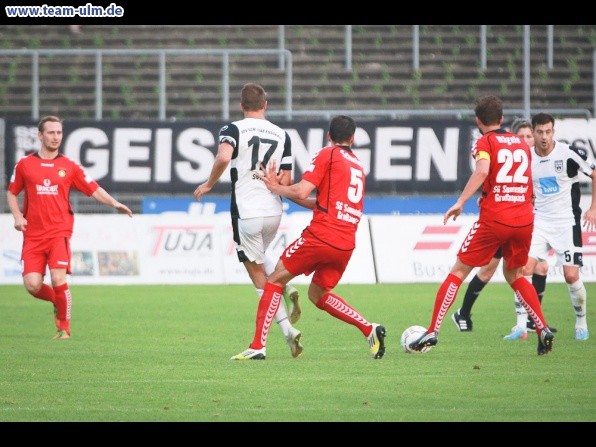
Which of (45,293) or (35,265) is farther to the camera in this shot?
(45,293)

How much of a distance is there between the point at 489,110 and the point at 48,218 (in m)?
4.86

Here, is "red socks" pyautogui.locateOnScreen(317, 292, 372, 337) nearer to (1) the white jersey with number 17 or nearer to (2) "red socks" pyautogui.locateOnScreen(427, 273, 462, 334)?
(2) "red socks" pyautogui.locateOnScreen(427, 273, 462, 334)

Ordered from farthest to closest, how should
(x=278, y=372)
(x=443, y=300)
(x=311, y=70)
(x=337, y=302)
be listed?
(x=311, y=70), (x=443, y=300), (x=337, y=302), (x=278, y=372)

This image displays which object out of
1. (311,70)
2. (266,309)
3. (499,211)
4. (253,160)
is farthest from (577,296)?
(311,70)

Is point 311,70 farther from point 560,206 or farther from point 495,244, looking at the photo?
point 495,244

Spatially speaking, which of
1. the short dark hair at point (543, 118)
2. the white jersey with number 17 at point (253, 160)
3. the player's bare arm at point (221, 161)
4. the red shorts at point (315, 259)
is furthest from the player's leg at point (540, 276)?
the player's bare arm at point (221, 161)

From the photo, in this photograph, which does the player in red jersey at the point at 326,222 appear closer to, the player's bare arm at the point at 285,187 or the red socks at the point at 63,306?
the player's bare arm at the point at 285,187

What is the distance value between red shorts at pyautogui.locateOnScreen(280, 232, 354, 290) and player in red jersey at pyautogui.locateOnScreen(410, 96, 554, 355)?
939mm

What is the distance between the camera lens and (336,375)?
380 inches

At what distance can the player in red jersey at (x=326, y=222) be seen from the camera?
10320mm

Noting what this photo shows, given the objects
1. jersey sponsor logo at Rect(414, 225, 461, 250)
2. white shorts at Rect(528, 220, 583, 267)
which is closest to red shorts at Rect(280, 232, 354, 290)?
white shorts at Rect(528, 220, 583, 267)

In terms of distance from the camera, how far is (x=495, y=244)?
35.5 feet

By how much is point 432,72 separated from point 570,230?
17724 millimetres
